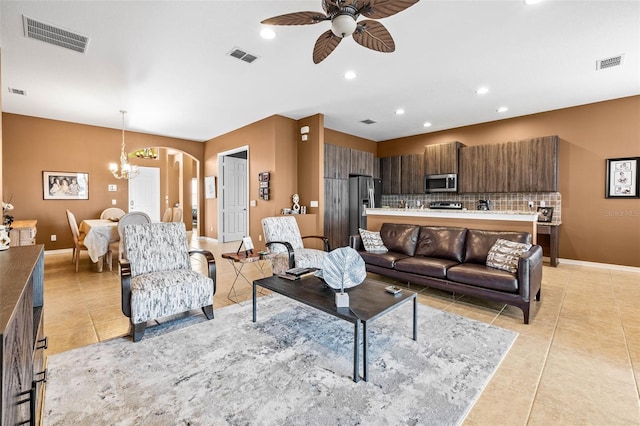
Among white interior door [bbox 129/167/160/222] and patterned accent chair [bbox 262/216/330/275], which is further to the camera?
white interior door [bbox 129/167/160/222]

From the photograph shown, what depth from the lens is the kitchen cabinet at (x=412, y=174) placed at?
23.2ft

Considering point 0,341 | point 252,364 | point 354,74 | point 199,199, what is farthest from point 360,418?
point 199,199

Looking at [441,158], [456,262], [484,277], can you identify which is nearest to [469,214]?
[456,262]

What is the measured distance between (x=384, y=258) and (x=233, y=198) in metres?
5.41

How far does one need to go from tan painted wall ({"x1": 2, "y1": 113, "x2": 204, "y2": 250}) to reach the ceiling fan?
6479mm

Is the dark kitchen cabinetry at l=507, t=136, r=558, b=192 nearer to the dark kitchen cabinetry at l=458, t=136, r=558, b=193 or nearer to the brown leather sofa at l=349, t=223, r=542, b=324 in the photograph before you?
the dark kitchen cabinetry at l=458, t=136, r=558, b=193

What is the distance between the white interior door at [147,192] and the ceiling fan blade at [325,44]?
814 centimetres

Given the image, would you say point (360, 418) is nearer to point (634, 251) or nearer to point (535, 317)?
point (535, 317)

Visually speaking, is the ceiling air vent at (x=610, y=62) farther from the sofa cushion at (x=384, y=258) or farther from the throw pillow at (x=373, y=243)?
the throw pillow at (x=373, y=243)

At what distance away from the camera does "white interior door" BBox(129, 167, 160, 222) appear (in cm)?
867

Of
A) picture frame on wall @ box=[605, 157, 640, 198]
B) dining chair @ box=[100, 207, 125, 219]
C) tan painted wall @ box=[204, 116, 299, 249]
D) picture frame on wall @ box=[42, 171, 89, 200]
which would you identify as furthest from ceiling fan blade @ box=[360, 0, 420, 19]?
picture frame on wall @ box=[42, 171, 89, 200]

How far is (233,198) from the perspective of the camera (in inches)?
317

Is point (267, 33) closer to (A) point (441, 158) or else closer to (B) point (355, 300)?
(B) point (355, 300)

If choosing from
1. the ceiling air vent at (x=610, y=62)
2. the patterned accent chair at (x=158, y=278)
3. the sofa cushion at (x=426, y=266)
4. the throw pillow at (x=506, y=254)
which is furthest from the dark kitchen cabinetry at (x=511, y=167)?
the patterned accent chair at (x=158, y=278)
